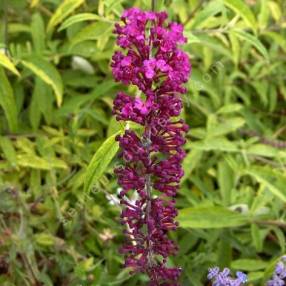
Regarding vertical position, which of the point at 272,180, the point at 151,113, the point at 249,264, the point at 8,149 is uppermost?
the point at 151,113

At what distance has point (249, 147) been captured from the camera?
2.73 meters

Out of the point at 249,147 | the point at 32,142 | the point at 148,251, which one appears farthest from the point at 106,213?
the point at 148,251

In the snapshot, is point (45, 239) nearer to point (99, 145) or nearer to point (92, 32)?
point (99, 145)

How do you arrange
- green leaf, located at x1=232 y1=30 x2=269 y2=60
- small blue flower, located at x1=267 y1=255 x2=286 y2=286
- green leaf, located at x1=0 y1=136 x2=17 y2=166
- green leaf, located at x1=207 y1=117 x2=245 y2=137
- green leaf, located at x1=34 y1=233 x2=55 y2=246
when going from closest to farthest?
small blue flower, located at x1=267 y1=255 x2=286 y2=286 → green leaf, located at x1=232 y1=30 x2=269 y2=60 → green leaf, located at x1=34 y1=233 x2=55 y2=246 → green leaf, located at x1=0 y1=136 x2=17 y2=166 → green leaf, located at x1=207 y1=117 x2=245 y2=137

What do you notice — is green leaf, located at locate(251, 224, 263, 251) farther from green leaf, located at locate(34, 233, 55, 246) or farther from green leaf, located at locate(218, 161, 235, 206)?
green leaf, located at locate(34, 233, 55, 246)

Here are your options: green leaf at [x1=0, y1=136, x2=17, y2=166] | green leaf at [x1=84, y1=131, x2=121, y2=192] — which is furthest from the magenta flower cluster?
green leaf at [x1=0, y1=136, x2=17, y2=166]

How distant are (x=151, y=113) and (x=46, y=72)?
1.03m

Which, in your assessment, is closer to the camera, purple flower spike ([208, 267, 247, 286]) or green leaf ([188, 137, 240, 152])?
purple flower spike ([208, 267, 247, 286])

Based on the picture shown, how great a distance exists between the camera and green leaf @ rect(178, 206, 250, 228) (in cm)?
224

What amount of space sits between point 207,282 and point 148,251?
0.74 metres

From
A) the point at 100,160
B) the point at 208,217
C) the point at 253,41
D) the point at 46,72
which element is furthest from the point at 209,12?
the point at 100,160

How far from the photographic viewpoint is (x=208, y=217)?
227 centimetres

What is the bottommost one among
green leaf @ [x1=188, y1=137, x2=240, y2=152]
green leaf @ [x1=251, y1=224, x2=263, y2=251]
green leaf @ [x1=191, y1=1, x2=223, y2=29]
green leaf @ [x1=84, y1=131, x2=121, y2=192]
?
green leaf @ [x1=251, y1=224, x2=263, y2=251]

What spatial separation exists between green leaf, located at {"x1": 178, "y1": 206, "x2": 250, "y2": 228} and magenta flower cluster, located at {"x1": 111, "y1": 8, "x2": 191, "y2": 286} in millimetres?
575
